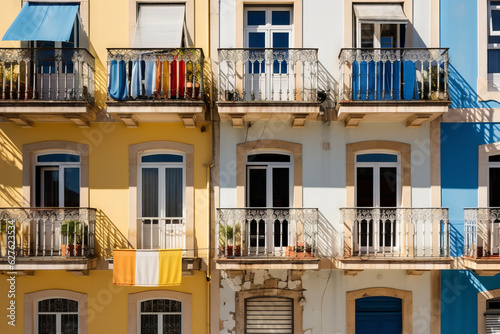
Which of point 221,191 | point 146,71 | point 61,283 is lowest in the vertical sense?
point 61,283

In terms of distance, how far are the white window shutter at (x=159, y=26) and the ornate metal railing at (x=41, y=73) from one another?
1.34m

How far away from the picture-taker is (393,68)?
10000mm

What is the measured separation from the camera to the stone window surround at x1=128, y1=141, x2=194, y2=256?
34.3ft

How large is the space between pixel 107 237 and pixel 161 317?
2.27 metres

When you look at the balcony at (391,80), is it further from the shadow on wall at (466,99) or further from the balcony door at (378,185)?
the balcony door at (378,185)

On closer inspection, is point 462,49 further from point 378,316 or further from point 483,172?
point 378,316

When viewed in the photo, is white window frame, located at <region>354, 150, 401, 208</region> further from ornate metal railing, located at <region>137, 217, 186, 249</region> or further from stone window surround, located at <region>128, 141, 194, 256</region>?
ornate metal railing, located at <region>137, 217, 186, 249</region>

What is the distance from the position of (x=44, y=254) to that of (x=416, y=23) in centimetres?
1004

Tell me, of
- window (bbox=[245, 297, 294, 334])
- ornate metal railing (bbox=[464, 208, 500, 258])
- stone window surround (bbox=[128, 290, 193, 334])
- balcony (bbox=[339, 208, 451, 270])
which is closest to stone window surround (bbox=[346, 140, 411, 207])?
balcony (bbox=[339, 208, 451, 270])

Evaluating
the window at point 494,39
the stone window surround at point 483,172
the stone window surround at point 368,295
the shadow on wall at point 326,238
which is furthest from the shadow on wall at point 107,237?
the window at point 494,39

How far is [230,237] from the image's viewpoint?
9.80m

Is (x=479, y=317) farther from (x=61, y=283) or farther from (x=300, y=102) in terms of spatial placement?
(x=61, y=283)

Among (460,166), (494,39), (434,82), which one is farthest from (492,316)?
(494,39)

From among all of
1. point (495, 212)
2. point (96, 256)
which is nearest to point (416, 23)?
point (495, 212)
